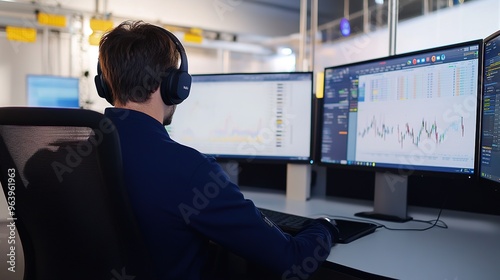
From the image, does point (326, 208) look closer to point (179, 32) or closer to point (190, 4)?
point (179, 32)

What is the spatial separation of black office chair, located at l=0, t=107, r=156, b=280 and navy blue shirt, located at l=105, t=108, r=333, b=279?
5 centimetres

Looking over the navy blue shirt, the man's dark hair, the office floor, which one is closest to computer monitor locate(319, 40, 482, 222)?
the navy blue shirt

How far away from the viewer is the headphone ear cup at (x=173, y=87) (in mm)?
866

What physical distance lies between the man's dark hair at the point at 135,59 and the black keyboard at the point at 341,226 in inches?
19.8

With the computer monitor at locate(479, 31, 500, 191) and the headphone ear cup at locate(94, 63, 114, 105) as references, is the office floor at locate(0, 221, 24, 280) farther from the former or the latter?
the computer monitor at locate(479, 31, 500, 191)

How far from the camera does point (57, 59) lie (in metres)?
5.45

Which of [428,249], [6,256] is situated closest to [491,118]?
[428,249]

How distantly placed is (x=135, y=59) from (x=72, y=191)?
0.30 m

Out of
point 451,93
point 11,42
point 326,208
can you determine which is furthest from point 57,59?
point 451,93

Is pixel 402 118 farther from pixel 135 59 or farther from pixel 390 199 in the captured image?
pixel 135 59

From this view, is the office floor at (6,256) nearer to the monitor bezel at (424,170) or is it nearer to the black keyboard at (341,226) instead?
the black keyboard at (341,226)

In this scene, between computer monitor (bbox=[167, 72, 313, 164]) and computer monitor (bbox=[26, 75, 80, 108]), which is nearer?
computer monitor (bbox=[167, 72, 313, 164])

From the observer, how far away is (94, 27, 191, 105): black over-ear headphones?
868 millimetres

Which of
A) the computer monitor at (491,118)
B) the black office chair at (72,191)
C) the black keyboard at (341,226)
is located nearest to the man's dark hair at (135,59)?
Answer: the black office chair at (72,191)
